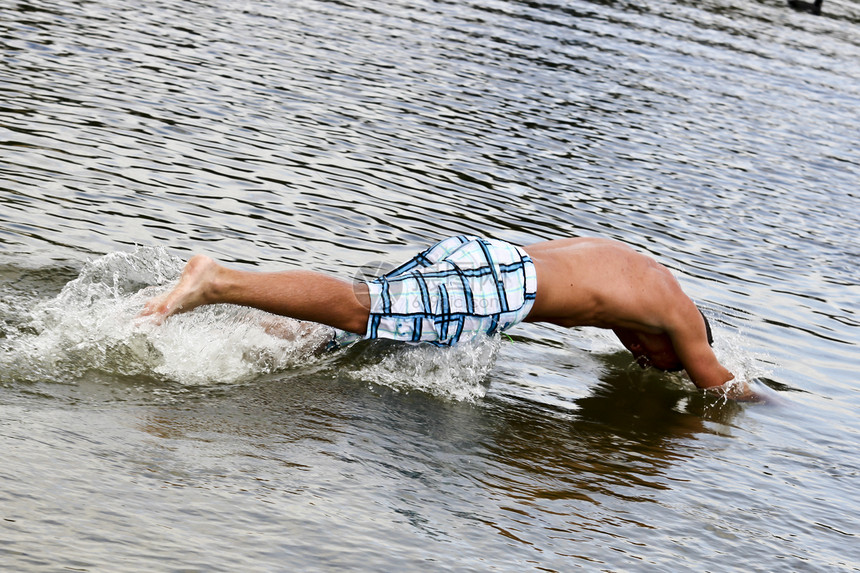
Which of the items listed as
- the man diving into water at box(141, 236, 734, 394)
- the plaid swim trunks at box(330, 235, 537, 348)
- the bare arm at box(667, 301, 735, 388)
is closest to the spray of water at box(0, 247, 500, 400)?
the man diving into water at box(141, 236, 734, 394)

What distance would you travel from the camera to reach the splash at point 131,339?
16.4 feet

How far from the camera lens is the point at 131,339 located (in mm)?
5188

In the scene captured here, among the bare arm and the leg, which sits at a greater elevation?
the leg

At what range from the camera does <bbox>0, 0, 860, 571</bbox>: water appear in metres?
4.11

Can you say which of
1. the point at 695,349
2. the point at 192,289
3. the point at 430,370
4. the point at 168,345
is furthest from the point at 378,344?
the point at 695,349

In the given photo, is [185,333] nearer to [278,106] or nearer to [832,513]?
[832,513]

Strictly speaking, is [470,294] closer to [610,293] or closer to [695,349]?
[610,293]

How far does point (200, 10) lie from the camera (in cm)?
1476

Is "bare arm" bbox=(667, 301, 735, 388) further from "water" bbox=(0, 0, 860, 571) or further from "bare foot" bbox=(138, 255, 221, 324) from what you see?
"bare foot" bbox=(138, 255, 221, 324)

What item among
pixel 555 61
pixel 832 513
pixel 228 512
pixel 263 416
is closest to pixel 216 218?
pixel 263 416

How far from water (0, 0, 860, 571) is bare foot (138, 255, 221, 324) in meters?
0.25

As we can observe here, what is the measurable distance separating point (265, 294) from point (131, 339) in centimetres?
→ 87

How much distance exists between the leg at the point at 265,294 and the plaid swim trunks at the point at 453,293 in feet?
0.56

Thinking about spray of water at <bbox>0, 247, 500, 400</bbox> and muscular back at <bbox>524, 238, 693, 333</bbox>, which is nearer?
spray of water at <bbox>0, 247, 500, 400</bbox>
